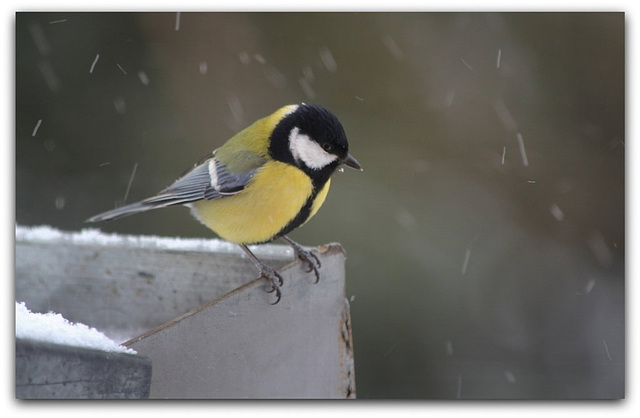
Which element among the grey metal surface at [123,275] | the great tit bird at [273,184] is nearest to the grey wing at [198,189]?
the great tit bird at [273,184]

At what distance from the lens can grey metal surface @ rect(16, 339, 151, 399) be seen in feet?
3.93

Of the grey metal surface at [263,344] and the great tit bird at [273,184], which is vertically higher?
the great tit bird at [273,184]

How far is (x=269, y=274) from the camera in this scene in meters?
1.73

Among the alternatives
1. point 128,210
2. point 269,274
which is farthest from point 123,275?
point 269,274

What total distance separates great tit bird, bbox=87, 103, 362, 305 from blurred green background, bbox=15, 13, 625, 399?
40 cm

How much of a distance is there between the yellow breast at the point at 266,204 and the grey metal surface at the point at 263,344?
13 cm

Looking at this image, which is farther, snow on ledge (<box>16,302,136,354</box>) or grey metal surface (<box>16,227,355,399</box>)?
grey metal surface (<box>16,227,355,399</box>)

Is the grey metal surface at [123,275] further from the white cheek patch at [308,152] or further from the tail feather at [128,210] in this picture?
the white cheek patch at [308,152]

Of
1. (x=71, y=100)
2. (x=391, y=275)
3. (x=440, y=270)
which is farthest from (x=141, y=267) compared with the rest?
(x=440, y=270)

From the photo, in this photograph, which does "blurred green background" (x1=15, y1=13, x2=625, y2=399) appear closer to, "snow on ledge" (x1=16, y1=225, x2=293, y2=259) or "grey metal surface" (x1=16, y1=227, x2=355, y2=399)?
"snow on ledge" (x1=16, y1=225, x2=293, y2=259)

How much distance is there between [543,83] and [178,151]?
3.99 feet

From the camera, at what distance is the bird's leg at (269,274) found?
1.65m

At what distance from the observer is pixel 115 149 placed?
245 cm

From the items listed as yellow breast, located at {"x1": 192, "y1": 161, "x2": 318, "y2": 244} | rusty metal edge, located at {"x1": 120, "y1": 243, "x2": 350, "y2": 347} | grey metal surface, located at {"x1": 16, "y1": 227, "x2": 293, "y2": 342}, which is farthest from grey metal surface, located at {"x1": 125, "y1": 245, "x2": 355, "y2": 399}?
grey metal surface, located at {"x1": 16, "y1": 227, "x2": 293, "y2": 342}
